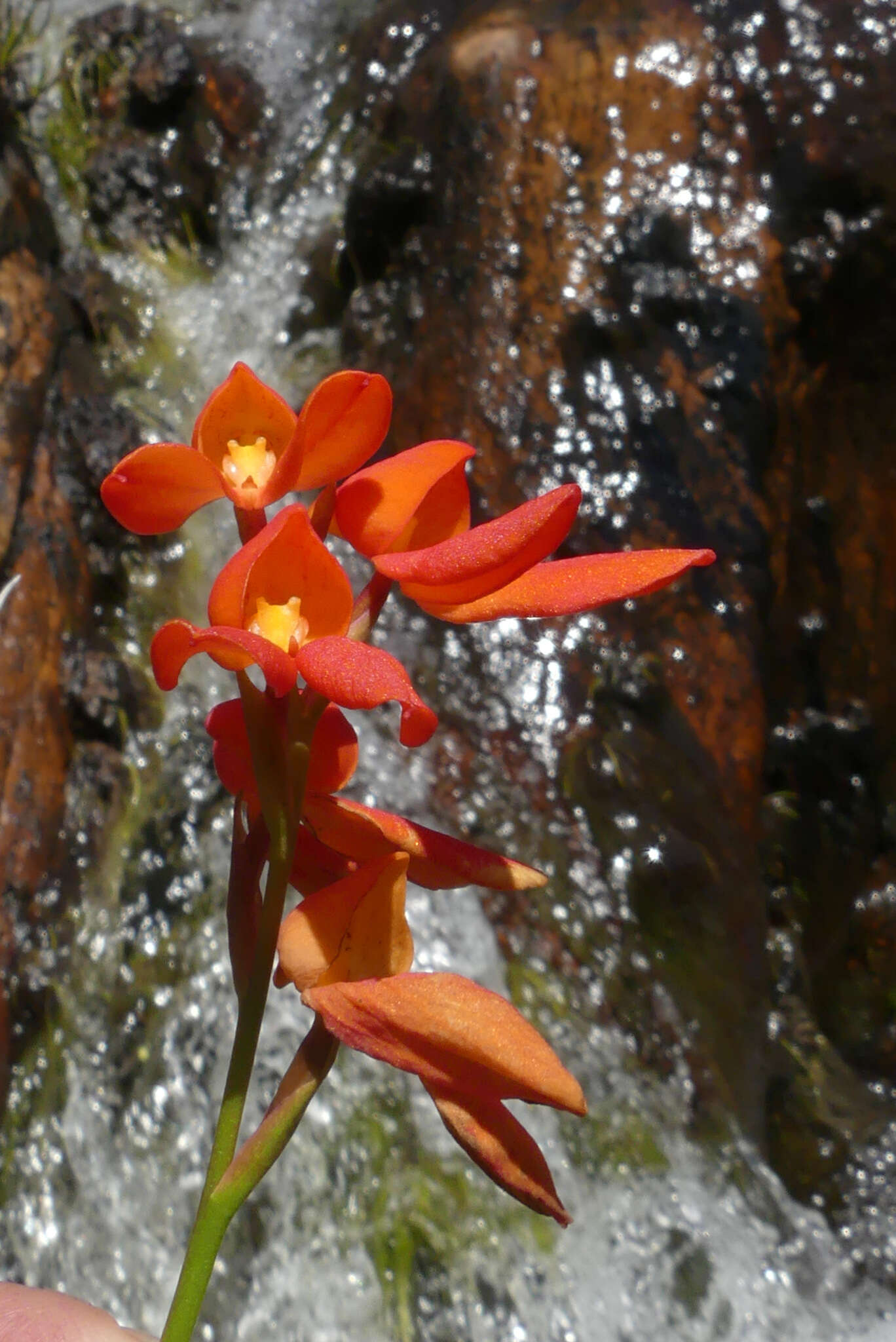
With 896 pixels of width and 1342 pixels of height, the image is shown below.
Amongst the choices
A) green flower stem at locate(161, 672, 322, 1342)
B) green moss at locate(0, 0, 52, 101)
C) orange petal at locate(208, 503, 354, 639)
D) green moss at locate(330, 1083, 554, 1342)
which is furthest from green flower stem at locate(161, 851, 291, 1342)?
green moss at locate(0, 0, 52, 101)

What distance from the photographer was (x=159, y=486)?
480 mm

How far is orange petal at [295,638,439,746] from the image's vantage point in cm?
39

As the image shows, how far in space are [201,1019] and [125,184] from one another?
2588 mm

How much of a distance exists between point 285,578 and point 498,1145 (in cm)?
27

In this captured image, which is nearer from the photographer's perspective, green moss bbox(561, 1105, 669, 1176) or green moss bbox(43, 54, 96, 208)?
green moss bbox(561, 1105, 669, 1176)

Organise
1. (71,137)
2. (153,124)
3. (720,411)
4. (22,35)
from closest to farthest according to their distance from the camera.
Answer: (720,411) < (22,35) < (71,137) < (153,124)

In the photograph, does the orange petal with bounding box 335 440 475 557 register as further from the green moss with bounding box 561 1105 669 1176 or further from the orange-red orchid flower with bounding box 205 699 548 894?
the green moss with bounding box 561 1105 669 1176

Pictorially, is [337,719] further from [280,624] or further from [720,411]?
[720,411]

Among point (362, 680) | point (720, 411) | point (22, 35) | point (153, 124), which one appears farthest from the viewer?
point (153, 124)

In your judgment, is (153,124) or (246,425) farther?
(153,124)

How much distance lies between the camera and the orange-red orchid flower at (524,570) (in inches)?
17.1

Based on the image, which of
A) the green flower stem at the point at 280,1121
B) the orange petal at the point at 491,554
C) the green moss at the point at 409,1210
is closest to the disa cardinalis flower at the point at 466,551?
the orange petal at the point at 491,554

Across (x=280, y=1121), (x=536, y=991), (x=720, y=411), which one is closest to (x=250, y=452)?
(x=280, y=1121)

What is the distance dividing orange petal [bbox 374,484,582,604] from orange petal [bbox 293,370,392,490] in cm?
7
